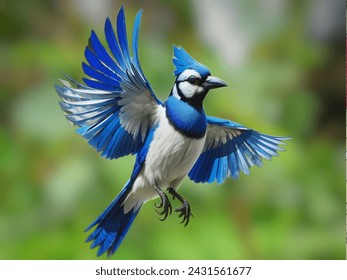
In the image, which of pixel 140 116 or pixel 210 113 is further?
pixel 210 113

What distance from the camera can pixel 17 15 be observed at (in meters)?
1.01

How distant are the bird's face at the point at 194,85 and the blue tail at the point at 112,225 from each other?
131mm

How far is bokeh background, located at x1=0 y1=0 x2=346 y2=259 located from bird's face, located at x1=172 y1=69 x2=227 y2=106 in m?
0.21

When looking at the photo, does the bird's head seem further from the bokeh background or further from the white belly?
the bokeh background

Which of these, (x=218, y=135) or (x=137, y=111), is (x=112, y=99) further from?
(x=218, y=135)

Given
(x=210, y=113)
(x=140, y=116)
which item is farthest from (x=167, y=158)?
(x=210, y=113)

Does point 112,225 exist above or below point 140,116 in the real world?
below

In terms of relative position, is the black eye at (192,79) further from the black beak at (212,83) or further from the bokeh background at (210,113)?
the bokeh background at (210,113)

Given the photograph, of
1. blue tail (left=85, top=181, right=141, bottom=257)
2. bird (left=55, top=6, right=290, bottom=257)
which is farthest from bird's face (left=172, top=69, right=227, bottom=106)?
blue tail (left=85, top=181, right=141, bottom=257)

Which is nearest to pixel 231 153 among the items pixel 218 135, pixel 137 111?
pixel 218 135

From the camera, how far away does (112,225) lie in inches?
29.1

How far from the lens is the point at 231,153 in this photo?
74 centimetres

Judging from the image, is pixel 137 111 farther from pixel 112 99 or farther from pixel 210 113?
pixel 210 113

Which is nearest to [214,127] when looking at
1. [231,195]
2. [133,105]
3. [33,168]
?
[133,105]
